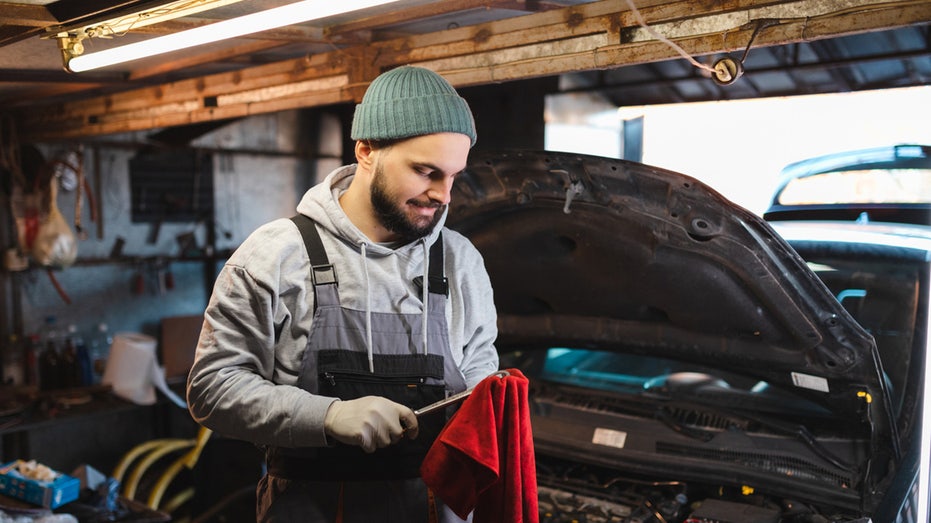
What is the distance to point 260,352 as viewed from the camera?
171cm

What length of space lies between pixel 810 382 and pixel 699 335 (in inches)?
15.4

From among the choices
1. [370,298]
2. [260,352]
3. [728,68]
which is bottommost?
[260,352]

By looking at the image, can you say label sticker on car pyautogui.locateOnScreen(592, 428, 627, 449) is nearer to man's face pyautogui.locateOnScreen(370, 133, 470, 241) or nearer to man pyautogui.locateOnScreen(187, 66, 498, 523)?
man pyautogui.locateOnScreen(187, 66, 498, 523)

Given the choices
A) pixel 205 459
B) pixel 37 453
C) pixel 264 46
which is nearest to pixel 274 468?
pixel 264 46

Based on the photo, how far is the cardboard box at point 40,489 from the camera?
130 inches

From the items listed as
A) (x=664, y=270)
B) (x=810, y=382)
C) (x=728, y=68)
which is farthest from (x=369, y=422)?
(x=810, y=382)

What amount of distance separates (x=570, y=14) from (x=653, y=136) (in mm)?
8114

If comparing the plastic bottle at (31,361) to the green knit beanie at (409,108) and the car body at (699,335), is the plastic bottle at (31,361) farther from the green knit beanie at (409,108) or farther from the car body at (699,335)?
the green knit beanie at (409,108)

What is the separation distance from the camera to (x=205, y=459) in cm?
448

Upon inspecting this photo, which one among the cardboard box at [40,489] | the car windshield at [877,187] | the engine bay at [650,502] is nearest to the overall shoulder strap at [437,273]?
the engine bay at [650,502]

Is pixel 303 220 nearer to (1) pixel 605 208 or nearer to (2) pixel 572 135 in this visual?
(1) pixel 605 208

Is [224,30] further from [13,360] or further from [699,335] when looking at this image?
[13,360]

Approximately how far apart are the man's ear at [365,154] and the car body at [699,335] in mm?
852

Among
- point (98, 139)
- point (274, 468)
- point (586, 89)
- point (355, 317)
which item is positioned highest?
point (586, 89)
